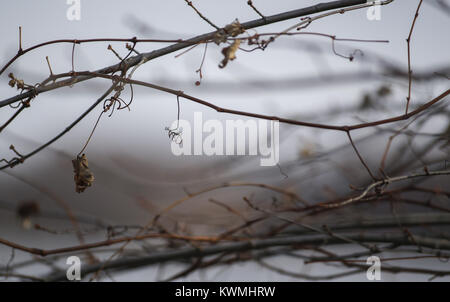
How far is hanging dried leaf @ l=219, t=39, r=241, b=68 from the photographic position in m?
0.43

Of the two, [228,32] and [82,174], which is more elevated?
[228,32]

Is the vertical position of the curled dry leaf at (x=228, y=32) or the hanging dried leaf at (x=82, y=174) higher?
the curled dry leaf at (x=228, y=32)

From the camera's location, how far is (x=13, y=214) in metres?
0.74

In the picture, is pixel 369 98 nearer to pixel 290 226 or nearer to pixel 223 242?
pixel 290 226

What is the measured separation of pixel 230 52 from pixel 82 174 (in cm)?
20

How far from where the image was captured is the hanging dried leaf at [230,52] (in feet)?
1.40

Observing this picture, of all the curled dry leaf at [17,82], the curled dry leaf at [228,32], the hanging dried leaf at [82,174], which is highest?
the curled dry leaf at [228,32]

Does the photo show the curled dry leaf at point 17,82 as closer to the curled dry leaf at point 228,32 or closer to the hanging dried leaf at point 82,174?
the hanging dried leaf at point 82,174

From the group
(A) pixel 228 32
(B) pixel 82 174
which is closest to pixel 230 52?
(A) pixel 228 32

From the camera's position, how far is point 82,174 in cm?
46

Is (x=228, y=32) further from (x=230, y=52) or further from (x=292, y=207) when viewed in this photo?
(x=292, y=207)

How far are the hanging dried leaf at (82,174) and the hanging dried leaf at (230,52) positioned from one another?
18cm

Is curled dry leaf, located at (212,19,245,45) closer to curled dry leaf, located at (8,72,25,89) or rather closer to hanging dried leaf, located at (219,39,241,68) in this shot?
hanging dried leaf, located at (219,39,241,68)
